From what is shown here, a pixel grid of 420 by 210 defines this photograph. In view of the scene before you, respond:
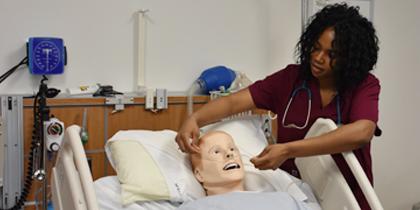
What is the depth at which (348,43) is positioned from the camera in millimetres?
1457

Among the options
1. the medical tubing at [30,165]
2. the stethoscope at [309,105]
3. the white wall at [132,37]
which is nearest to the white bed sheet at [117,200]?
the stethoscope at [309,105]

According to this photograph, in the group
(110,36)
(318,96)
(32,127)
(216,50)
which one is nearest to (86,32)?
(110,36)

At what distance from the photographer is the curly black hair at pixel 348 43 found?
4.80 ft

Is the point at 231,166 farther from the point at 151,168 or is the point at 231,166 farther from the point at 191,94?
the point at 191,94

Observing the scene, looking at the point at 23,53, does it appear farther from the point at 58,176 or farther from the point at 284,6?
A: the point at 284,6

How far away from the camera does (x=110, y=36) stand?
7.16 ft

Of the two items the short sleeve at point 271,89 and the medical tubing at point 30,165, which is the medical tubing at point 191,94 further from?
the medical tubing at point 30,165

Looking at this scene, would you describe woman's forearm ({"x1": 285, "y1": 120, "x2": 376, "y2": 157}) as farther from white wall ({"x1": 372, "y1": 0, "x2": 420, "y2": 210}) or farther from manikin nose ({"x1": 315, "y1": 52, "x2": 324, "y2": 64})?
white wall ({"x1": 372, "y1": 0, "x2": 420, "y2": 210})

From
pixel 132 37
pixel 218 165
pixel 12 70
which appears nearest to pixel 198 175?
pixel 218 165

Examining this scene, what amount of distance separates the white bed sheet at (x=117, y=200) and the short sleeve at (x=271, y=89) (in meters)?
0.36

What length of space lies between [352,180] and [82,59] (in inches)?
54.3

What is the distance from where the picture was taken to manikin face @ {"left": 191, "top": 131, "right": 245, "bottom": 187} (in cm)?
150

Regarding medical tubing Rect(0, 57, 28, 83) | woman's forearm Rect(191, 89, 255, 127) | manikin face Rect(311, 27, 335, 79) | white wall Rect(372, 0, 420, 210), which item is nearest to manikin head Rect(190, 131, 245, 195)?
woman's forearm Rect(191, 89, 255, 127)

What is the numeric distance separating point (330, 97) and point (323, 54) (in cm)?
17
